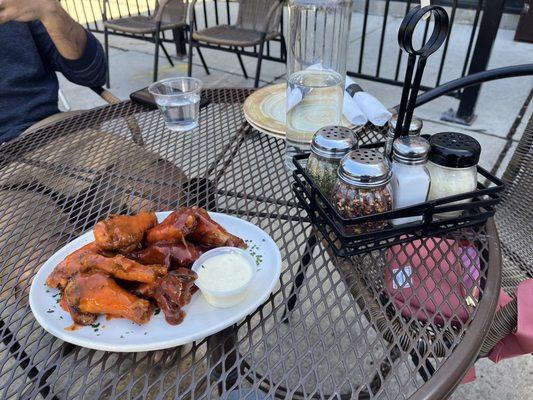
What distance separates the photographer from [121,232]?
950 millimetres

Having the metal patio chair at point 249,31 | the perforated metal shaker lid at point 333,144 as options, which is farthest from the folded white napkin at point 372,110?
the metal patio chair at point 249,31

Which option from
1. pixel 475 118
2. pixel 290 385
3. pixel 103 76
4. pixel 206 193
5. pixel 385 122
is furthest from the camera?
pixel 475 118

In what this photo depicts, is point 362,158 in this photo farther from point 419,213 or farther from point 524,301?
point 524,301

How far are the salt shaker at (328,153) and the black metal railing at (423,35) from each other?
32.9 inches

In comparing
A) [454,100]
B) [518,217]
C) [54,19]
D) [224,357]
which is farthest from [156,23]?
[224,357]

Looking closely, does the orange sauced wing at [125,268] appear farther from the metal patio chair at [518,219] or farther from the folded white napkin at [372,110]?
the metal patio chair at [518,219]

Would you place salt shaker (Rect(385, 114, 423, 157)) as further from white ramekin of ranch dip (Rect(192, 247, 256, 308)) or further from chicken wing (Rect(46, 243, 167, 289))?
chicken wing (Rect(46, 243, 167, 289))

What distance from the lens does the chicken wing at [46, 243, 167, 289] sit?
2.88ft

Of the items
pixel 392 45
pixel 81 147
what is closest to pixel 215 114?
pixel 81 147

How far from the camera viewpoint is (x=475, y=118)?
12.4 ft

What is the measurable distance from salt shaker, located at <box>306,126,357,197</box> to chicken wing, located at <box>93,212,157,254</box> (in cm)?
45

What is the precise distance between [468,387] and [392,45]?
483cm

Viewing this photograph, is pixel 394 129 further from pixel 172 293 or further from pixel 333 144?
pixel 172 293

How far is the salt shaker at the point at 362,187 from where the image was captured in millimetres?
936
